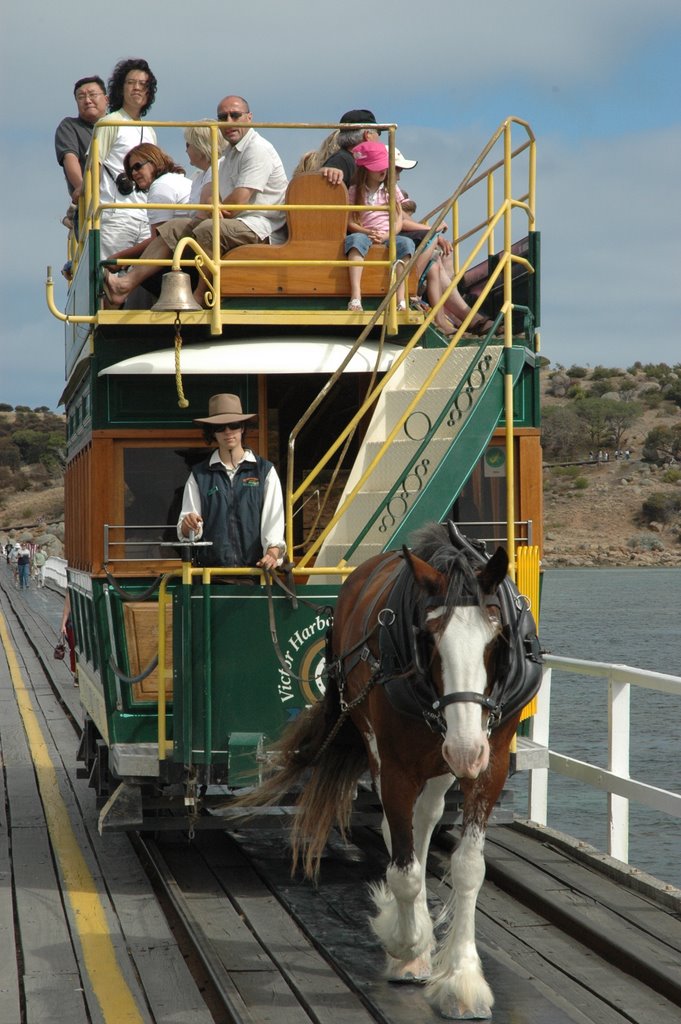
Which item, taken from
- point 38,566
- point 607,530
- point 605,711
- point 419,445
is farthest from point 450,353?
point 607,530

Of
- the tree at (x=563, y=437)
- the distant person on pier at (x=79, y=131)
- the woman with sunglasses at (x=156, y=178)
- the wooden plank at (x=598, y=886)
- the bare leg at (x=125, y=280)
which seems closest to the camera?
the wooden plank at (x=598, y=886)

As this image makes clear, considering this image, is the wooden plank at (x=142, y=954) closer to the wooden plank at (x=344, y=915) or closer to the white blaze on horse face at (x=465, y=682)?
the wooden plank at (x=344, y=915)

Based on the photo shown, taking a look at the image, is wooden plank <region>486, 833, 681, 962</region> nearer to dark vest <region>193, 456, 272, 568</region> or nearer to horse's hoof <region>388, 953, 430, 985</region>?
horse's hoof <region>388, 953, 430, 985</region>

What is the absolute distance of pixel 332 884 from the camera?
26.0 ft

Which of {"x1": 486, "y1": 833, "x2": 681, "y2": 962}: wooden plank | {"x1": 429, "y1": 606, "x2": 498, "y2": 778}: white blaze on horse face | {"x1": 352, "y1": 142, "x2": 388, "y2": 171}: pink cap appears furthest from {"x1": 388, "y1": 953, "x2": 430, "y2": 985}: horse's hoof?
{"x1": 352, "y1": 142, "x2": 388, "y2": 171}: pink cap

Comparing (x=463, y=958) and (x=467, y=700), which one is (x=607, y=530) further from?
(x=467, y=700)

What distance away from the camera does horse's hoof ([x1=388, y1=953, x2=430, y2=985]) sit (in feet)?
19.7

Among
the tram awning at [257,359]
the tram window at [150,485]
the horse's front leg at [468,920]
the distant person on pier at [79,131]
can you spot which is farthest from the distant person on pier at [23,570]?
the horse's front leg at [468,920]

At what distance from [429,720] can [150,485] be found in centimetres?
374

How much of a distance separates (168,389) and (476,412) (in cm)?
201

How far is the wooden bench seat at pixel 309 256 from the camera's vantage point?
8.89 meters

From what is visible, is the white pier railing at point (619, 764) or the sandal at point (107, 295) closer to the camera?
the white pier railing at point (619, 764)

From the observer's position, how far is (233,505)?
26.3 feet

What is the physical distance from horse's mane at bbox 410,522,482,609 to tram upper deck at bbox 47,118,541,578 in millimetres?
Answer: 1770
